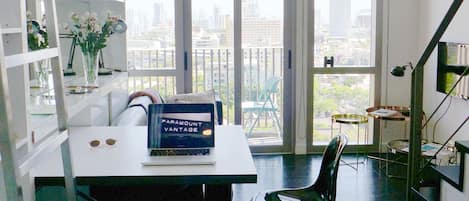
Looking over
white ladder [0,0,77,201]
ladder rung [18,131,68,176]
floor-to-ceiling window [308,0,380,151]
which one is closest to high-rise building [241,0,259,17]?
floor-to-ceiling window [308,0,380,151]

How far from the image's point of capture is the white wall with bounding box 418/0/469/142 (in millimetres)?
4762

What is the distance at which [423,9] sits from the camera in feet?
18.3

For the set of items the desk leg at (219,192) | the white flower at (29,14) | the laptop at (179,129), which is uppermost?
the white flower at (29,14)

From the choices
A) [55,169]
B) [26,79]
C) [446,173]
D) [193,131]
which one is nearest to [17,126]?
[26,79]

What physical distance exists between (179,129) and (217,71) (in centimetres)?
307

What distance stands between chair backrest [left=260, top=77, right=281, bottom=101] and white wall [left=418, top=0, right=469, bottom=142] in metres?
1.55

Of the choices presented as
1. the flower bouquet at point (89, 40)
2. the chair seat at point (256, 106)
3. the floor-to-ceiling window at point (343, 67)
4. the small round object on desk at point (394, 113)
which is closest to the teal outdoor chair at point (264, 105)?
the chair seat at point (256, 106)

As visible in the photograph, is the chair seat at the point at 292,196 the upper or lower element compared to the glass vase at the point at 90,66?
lower

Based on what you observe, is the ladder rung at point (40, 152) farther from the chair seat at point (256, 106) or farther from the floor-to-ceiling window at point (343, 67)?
the floor-to-ceiling window at point (343, 67)

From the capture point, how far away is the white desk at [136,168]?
8.10 ft

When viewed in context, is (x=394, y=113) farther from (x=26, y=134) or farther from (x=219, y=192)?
(x=26, y=134)

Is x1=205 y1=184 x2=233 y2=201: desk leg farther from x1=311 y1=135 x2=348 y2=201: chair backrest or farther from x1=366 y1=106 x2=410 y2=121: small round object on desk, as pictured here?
x1=366 y1=106 x2=410 y2=121: small round object on desk

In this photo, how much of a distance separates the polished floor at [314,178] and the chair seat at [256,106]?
1.73 feet

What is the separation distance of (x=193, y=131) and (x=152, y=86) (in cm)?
310
